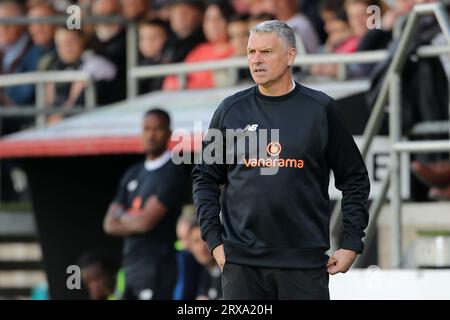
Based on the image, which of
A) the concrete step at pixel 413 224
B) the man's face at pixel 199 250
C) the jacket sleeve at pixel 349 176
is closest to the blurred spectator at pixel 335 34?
the concrete step at pixel 413 224

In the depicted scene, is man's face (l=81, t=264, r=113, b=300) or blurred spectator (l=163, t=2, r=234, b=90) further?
blurred spectator (l=163, t=2, r=234, b=90)

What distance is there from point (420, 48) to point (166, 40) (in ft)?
13.6

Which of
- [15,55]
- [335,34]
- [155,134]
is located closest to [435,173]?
[155,134]

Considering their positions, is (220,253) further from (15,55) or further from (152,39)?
(15,55)

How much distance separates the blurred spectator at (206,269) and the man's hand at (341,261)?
14.2ft

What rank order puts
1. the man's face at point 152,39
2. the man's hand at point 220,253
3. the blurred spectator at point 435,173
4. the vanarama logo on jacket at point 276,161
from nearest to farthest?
the vanarama logo on jacket at point 276,161 < the man's hand at point 220,253 < the blurred spectator at point 435,173 < the man's face at point 152,39

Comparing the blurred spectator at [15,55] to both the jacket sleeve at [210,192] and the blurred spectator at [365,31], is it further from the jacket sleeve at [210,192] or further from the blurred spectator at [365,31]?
the jacket sleeve at [210,192]

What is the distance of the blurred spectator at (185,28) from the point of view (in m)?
13.4

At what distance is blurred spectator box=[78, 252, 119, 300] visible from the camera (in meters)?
11.2

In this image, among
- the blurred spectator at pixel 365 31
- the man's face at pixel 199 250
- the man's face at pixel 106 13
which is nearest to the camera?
the man's face at pixel 199 250

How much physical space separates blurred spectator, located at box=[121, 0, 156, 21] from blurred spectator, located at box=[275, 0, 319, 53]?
1787mm

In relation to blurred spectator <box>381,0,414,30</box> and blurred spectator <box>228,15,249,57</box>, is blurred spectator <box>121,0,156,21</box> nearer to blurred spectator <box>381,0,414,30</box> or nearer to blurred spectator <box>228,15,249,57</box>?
blurred spectator <box>228,15,249,57</box>

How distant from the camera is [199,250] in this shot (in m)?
10.5

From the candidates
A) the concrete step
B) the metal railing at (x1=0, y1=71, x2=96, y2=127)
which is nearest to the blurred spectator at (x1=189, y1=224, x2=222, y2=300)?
the concrete step
